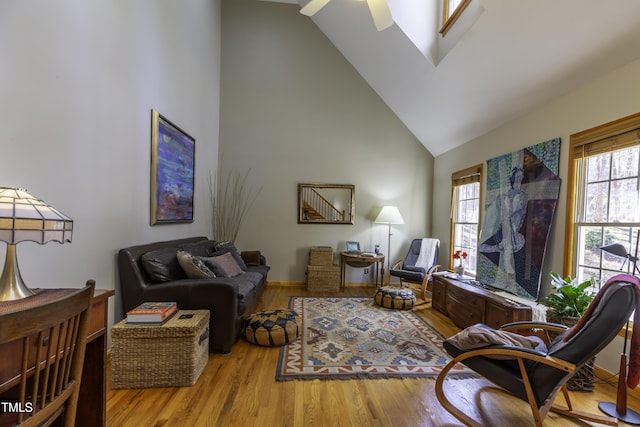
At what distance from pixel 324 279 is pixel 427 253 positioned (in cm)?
175

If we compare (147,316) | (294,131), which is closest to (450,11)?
(294,131)

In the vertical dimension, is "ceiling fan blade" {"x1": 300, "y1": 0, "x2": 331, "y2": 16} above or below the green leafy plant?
above

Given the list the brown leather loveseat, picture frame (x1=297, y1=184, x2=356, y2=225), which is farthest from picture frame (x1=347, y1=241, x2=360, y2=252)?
the brown leather loveseat

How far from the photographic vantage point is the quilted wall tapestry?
2688 mm

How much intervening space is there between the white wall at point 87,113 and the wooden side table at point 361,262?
104 inches

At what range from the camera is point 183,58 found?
3.42 m

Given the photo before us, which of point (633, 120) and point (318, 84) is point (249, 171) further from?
point (633, 120)

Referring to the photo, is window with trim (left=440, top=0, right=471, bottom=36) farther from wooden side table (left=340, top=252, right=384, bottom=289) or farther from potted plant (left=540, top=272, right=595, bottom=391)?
wooden side table (left=340, top=252, right=384, bottom=289)

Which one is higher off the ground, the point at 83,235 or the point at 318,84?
the point at 318,84

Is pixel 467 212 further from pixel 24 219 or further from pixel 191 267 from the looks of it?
pixel 24 219

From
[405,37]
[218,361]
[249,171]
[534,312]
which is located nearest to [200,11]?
[249,171]

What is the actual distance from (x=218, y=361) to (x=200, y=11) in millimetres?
4409

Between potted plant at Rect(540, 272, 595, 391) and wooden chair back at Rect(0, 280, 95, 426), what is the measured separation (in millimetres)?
2865

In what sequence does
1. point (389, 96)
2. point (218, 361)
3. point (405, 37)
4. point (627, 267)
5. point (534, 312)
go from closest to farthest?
point (627, 267) → point (218, 361) → point (534, 312) → point (405, 37) → point (389, 96)
